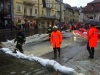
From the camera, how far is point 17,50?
11742 mm

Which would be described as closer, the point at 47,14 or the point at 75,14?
the point at 47,14

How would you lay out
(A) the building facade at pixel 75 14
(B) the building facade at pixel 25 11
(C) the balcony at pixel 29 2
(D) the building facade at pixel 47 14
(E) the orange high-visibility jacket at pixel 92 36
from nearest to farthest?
(E) the orange high-visibility jacket at pixel 92 36 < (B) the building facade at pixel 25 11 < (C) the balcony at pixel 29 2 < (D) the building facade at pixel 47 14 < (A) the building facade at pixel 75 14

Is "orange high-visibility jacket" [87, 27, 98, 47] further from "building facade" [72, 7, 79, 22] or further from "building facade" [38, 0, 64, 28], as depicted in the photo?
"building facade" [72, 7, 79, 22]

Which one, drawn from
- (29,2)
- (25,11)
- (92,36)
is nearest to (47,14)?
(29,2)

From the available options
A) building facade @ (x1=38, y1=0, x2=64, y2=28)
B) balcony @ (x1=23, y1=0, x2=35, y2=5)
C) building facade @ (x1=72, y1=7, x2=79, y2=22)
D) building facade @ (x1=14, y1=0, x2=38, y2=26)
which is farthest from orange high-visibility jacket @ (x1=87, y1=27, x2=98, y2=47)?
building facade @ (x1=72, y1=7, x2=79, y2=22)

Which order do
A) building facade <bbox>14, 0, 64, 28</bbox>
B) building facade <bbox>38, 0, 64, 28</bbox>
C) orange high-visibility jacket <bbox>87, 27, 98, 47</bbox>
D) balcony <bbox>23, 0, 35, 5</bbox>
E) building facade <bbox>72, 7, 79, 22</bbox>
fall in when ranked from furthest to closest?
building facade <bbox>72, 7, 79, 22</bbox>, building facade <bbox>38, 0, 64, 28</bbox>, balcony <bbox>23, 0, 35, 5</bbox>, building facade <bbox>14, 0, 64, 28</bbox>, orange high-visibility jacket <bbox>87, 27, 98, 47</bbox>

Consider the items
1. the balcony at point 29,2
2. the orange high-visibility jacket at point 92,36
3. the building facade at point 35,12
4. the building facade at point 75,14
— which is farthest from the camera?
the building facade at point 75,14

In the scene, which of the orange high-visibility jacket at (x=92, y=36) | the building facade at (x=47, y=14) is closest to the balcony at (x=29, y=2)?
the building facade at (x=47, y=14)

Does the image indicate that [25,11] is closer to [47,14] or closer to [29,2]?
[29,2]

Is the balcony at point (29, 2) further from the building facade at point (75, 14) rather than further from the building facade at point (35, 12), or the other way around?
the building facade at point (75, 14)

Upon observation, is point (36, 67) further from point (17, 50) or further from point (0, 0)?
point (0, 0)

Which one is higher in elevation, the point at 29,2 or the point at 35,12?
the point at 29,2

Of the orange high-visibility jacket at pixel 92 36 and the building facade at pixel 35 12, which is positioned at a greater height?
the building facade at pixel 35 12

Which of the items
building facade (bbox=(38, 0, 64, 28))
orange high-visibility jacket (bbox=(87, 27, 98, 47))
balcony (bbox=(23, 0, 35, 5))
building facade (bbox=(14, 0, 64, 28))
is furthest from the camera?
building facade (bbox=(38, 0, 64, 28))
